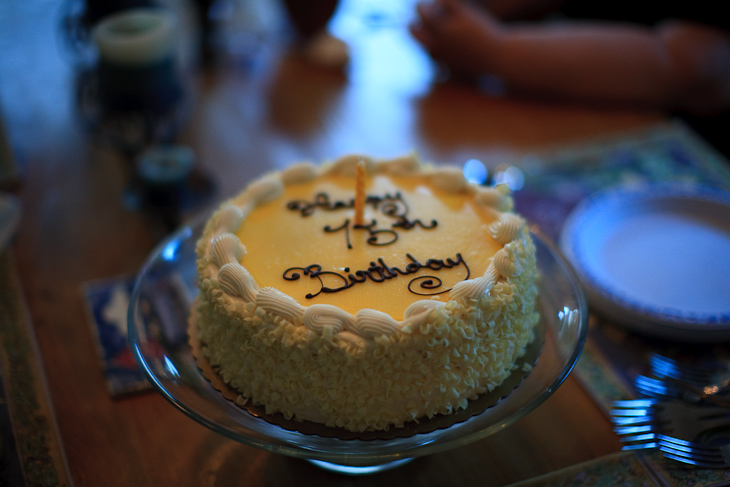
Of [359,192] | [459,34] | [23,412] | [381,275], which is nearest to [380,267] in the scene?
[381,275]

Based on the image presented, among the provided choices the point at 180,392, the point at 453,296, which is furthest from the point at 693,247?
the point at 180,392

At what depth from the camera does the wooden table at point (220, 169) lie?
40.4 inches

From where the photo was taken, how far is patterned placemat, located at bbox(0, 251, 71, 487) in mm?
985

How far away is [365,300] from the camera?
94 centimetres

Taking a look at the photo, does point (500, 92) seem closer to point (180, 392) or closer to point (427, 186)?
point (427, 186)

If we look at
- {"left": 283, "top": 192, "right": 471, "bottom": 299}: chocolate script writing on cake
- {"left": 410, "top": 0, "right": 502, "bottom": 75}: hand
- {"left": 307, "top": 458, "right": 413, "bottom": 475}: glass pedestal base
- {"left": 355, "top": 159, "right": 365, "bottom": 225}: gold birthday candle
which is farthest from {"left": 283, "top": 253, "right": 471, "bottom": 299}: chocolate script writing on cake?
{"left": 410, "top": 0, "right": 502, "bottom": 75}: hand

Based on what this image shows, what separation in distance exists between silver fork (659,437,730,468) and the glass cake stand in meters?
0.25

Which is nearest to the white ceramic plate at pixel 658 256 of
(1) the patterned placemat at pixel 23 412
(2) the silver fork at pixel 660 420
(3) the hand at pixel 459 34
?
(2) the silver fork at pixel 660 420

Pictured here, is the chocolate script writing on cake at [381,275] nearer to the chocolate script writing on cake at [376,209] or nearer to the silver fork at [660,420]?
the chocolate script writing on cake at [376,209]

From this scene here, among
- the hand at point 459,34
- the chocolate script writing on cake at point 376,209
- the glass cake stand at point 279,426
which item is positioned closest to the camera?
the glass cake stand at point 279,426

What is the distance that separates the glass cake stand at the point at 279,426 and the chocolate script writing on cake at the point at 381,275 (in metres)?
0.21

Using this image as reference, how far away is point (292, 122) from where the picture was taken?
1936 millimetres

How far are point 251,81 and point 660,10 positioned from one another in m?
1.54

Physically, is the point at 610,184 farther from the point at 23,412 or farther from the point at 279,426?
the point at 23,412
